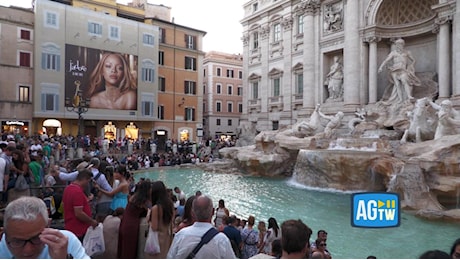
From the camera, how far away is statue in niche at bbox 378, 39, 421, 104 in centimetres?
1808

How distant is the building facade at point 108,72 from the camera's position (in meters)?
26.9

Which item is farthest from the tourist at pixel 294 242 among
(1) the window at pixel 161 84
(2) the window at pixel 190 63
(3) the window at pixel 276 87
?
(2) the window at pixel 190 63

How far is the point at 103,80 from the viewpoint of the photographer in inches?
1151

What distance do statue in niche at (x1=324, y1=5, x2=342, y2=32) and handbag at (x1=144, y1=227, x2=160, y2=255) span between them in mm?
21043

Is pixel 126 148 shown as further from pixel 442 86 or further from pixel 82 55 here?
pixel 442 86

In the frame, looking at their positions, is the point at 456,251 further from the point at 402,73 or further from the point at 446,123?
the point at 402,73

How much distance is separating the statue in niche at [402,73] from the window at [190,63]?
21.1m

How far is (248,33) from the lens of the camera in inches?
1210

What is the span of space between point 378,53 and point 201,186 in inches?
508

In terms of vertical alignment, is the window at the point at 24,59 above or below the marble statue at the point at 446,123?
above

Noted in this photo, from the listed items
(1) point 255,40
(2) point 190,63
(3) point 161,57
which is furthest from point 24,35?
(1) point 255,40

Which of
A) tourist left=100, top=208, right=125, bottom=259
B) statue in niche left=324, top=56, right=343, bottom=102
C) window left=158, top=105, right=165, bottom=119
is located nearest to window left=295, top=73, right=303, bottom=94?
statue in niche left=324, top=56, right=343, bottom=102

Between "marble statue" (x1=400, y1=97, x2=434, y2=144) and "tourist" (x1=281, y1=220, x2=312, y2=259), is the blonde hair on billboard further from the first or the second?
"tourist" (x1=281, y1=220, x2=312, y2=259)

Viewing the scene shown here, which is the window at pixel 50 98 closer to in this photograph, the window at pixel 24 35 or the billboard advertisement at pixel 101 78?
the billboard advertisement at pixel 101 78
